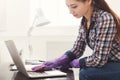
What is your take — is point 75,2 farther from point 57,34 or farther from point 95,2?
point 57,34

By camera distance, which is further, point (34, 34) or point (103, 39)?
point (34, 34)

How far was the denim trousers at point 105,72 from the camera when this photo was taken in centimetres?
134

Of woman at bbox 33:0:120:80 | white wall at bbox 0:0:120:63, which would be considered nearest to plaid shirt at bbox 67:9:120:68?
woman at bbox 33:0:120:80

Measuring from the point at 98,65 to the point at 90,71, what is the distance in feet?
0.18

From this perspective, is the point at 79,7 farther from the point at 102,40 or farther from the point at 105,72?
the point at 105,72

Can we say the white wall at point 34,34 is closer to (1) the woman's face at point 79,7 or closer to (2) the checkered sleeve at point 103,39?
(1) the woman's face at point 79,7

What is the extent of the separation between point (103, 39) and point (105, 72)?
0.18 meters


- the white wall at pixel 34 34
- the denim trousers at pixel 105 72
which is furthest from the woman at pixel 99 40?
the white wall at pixel 34 34

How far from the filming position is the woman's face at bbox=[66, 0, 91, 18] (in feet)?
4.77

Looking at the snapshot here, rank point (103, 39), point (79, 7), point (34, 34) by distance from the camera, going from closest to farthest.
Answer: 1. point (103, 39)
2. point (79, 7)
3. point (34, 34)

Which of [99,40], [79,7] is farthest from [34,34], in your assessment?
[99,40]

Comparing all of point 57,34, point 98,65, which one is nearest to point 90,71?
point 98,65

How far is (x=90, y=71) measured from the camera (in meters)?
1.35

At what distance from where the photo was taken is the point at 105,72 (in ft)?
4.39
